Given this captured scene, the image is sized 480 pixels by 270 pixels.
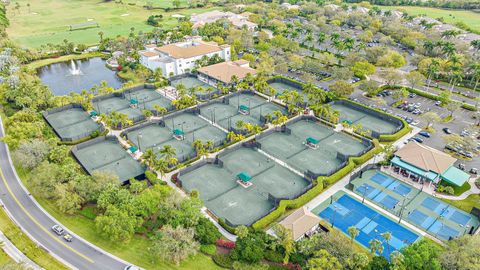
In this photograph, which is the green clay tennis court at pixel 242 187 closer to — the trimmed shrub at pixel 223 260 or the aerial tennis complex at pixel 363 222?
the aerial tennis complex at pixel 363 222

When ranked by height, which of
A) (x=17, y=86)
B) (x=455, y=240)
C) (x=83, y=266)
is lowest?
(x=83, y=266)

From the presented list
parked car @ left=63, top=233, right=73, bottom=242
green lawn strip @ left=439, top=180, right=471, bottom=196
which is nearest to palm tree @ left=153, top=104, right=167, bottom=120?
parked car @ left=63, top=233, right=73, bottom=242

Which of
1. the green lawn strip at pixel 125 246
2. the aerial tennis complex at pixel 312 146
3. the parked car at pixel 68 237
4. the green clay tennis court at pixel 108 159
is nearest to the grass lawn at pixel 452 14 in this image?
the aerial tennis complex at pixel 312 146

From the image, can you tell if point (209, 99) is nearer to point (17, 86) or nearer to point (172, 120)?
point (172, 120)

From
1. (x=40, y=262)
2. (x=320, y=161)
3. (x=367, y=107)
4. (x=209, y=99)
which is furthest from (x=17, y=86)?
(x=367, y=107)

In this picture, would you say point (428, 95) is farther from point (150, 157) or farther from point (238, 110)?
point (150, 157)

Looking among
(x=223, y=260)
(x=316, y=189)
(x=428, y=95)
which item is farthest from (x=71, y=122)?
(x=428, y=95)
